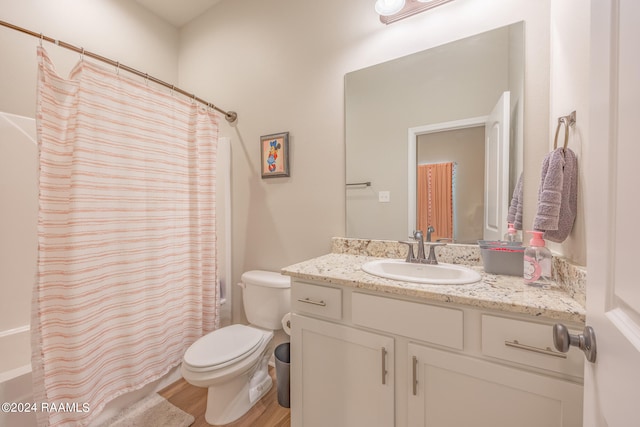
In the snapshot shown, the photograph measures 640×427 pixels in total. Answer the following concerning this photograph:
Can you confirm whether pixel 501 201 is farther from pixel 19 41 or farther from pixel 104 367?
pixel 19 41

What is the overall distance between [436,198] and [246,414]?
1615 mm

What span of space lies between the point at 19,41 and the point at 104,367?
Answer: 1.98m

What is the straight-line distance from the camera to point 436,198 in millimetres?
1388

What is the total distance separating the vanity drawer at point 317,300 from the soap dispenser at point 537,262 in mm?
728

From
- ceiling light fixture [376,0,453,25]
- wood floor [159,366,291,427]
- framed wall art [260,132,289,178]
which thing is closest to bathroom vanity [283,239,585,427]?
wood floor [159,366,291,427]

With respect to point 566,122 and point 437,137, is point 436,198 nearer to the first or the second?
point 437,137

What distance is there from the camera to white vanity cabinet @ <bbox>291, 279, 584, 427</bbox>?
779 mm

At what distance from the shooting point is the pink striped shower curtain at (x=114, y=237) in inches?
45.8

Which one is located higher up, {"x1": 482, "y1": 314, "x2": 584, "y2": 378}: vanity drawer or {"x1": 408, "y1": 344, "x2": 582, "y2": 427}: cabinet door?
{"x1": 482, "y1": 314, "x2": 584, "y2": 378}: vanity drawer

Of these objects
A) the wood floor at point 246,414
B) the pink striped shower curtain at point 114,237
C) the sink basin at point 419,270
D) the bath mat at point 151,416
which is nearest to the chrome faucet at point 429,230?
the sink basin at point 419,270

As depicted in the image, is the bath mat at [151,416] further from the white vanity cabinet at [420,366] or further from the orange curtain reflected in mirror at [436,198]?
the orange curtain reflected in mirror at [436,198]

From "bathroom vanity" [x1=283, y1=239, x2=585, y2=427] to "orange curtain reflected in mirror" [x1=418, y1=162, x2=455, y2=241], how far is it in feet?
0.84

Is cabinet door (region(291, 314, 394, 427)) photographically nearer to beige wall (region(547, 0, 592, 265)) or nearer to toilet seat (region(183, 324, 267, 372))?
toilet seat (region(183, 324, 267, 372))

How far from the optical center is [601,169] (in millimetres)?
481
